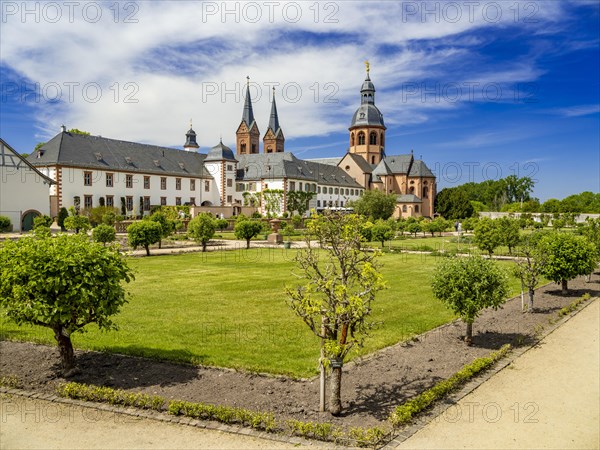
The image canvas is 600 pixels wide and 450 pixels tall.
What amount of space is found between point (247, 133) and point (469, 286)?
9025 cm

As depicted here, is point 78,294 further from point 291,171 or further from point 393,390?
point 291,171

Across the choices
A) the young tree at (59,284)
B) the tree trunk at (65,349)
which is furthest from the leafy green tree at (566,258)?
the tree trunk at (65,349)

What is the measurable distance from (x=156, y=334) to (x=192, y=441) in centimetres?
587

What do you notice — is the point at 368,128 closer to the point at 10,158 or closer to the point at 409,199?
the point at 409,199

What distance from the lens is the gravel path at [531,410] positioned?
7.32 m

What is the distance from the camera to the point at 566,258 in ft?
61.0

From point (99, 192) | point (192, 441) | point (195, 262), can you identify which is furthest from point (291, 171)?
point (192, 441)

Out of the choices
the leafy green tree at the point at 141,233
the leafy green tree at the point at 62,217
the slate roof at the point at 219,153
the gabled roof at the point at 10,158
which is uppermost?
the slate roof at the point at 219,153

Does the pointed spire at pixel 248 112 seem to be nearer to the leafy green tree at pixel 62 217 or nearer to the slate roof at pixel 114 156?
the slate roof at pixel 114 156

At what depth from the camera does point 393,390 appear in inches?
362

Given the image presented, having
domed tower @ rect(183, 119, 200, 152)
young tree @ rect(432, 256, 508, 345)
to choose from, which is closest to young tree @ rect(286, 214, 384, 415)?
young tree @ rect(432, 256, 508, 345)

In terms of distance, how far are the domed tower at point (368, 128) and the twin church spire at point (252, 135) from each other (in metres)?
16.1

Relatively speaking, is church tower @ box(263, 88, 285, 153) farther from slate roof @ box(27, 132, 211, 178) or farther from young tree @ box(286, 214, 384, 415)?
young tree @ box(286, 214, 384, 415)

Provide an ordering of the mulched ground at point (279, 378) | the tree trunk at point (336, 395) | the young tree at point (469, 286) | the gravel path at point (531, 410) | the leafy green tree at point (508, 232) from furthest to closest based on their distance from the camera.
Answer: the leafy green tree at point (508, 232) < the young tree at point (469, 286) < the mulched ground at point (279, 378) < the tree trunk at point (336, 395) < the gravel path at point (531, 410)
